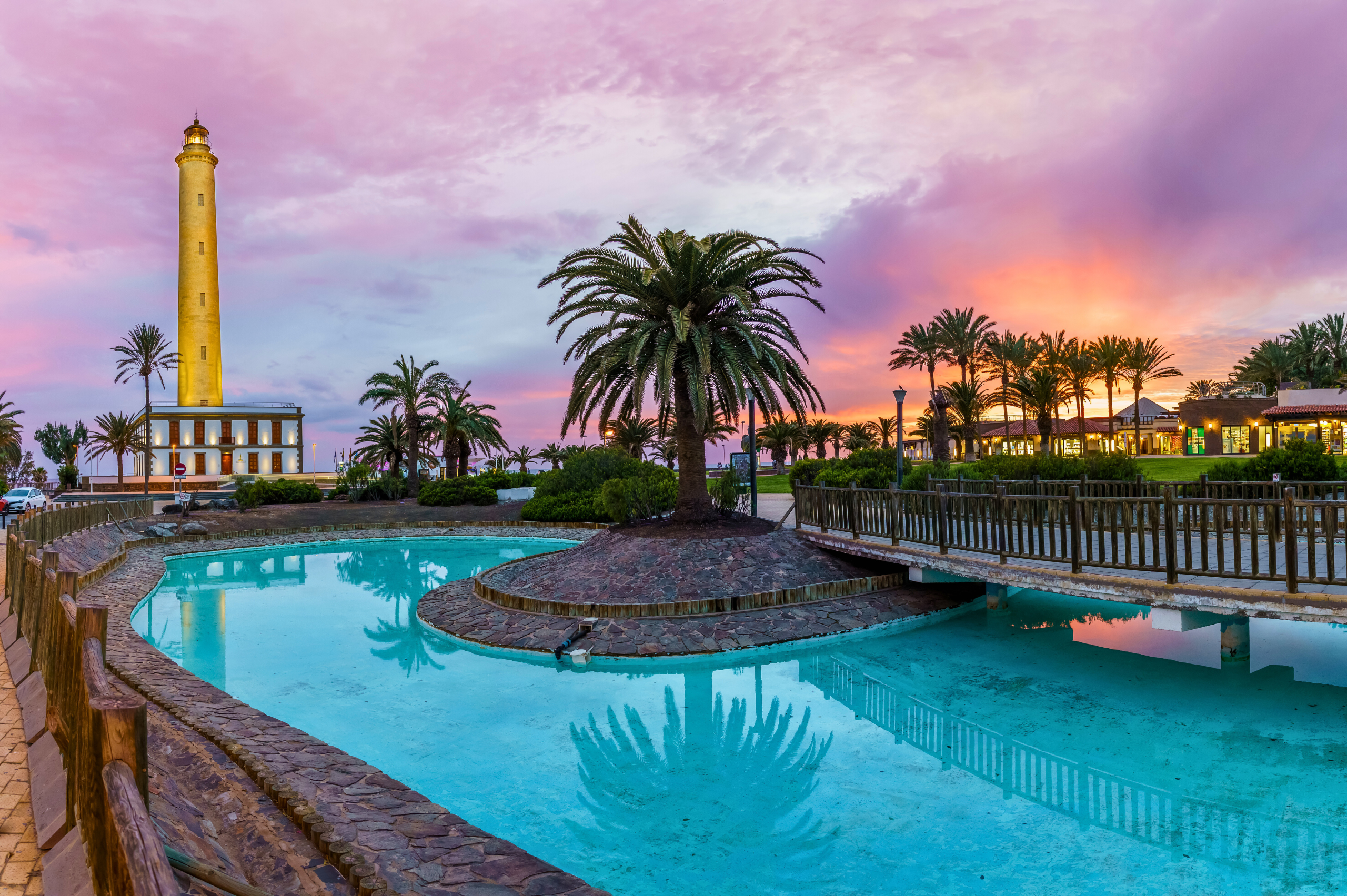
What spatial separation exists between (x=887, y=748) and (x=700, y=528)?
887cm

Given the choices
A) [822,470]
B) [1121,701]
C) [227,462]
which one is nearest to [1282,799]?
[1121,701]

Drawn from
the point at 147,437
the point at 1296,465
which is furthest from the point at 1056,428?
the point at 147,437

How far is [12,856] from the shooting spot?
412 centimetres

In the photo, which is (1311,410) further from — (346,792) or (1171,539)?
(346,792)

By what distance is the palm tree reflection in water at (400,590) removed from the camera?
1323 centimetres

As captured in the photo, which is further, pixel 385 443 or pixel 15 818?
pixel 385 443

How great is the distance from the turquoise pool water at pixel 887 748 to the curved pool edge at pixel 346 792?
62 cm

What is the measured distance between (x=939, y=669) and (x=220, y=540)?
28662 mm

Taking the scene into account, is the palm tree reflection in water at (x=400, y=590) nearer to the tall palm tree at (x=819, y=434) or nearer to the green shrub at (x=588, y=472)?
the green shrub at (x=588, y=472)

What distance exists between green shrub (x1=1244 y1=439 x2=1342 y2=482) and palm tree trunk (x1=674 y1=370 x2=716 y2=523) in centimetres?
1272

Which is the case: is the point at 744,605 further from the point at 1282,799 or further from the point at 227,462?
the point at 227,462

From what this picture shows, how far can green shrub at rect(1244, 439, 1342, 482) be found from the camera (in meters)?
17.5

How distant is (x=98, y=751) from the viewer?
3.08 meters

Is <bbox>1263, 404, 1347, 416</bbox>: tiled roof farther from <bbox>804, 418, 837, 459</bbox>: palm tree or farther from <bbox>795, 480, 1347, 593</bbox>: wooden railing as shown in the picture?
<bbox>795, 480, 1347, 593</bbox>: wooden railing
